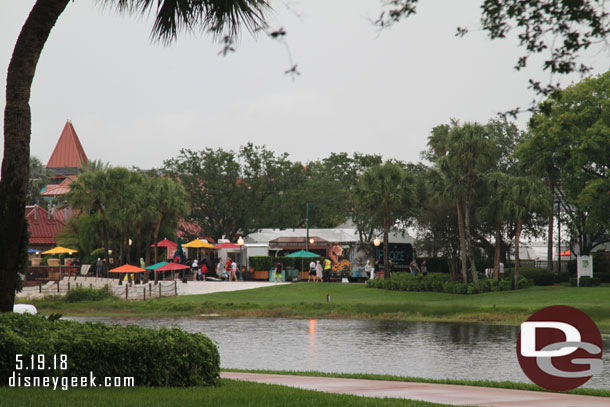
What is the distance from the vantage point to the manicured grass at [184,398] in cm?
884

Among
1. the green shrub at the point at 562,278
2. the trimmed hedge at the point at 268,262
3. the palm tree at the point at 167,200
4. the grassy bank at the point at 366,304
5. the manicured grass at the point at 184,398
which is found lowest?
the grassy bank at the point at 366,304

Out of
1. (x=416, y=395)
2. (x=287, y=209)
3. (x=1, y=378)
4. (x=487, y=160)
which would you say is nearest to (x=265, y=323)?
(x=487, y=160)

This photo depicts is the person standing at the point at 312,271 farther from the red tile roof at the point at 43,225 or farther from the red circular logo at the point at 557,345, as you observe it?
the red circular logo at the point at 557,345

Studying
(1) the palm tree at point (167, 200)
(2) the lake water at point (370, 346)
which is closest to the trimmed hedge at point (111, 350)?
(2) the lake water at point (370, 346)

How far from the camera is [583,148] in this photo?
45.2 m

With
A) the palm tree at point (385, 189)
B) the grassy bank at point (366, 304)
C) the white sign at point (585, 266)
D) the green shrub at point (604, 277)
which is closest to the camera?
the grassy bank at point (366, 304)

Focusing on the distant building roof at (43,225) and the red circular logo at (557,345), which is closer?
the red circular logo at (557,345)

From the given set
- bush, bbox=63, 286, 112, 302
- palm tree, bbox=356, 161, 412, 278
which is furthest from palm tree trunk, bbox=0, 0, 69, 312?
palm tree, bbox=356, 161, 412, 278

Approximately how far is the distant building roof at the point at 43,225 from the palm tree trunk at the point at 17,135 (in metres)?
66.7

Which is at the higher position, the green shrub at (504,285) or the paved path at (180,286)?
the green shrub at (504,285)

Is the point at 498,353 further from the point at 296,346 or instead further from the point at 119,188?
the point at 119,188

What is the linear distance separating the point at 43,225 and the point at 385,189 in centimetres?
4281

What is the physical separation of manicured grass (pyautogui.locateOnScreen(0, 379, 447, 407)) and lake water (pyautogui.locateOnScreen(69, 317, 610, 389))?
26.1 ft

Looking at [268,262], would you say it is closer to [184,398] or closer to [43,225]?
[43,225]
